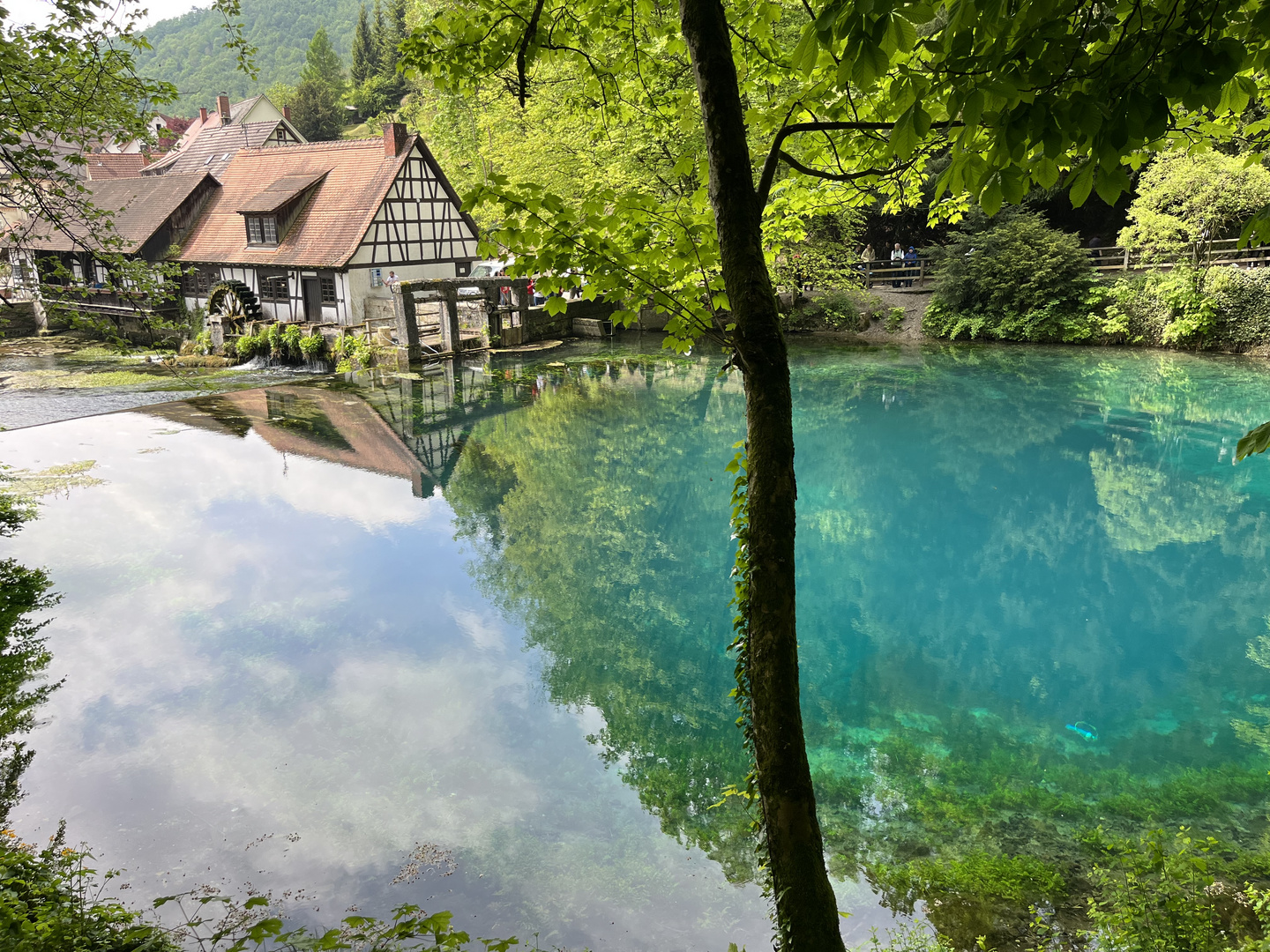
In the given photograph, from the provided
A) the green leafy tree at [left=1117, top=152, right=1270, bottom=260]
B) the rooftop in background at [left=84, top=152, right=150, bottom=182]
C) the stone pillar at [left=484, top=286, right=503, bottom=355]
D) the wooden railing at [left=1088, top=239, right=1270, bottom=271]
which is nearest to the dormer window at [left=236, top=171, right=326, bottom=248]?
the stone pillar at [left=484, top=286, right=503, bottom=355]

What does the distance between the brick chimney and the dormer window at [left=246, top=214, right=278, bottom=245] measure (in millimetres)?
4441

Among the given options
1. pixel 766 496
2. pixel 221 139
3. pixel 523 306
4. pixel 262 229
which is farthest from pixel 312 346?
pixel 766 496

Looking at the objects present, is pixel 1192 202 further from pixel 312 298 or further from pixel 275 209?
pixel 275 209

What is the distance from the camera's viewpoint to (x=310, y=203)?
2697cm

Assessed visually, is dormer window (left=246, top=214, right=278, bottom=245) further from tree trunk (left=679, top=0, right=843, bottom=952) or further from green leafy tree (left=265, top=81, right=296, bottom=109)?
green leafy tree (left=265, top=81, right=296, bottom=109)

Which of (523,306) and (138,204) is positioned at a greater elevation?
A: (138,204)

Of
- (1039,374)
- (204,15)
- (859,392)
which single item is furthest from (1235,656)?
(204,15)

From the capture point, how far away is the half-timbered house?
25.5 m

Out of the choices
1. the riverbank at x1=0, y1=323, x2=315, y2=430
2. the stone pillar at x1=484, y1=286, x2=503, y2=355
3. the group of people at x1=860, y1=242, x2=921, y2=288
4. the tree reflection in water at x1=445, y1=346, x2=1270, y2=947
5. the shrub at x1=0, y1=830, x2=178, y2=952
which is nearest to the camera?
the shrub at x1=0, y1=830, x2=178, y2=952

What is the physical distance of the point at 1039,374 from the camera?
69.8 ft

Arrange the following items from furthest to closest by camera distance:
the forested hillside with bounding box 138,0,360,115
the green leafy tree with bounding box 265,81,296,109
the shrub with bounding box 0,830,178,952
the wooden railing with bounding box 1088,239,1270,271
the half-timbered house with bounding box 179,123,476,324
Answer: the forested hillside with bounding box 138,0,360,115
the green leafy tree with bounding box 265,81,296,109
the half-timbered house with bounding box 179,123,476,324
the wooden railing with bounding box 1088,239,1270,271
the shrub with bounding box 0,830,178,952

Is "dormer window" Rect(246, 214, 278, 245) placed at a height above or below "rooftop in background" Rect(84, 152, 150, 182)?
below

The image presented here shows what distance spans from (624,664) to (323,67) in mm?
60370

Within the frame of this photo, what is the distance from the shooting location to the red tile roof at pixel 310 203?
25.4 m
